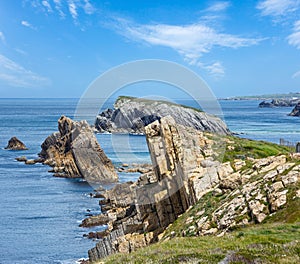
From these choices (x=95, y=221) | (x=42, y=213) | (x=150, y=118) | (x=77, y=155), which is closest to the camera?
(x=95, y=221)

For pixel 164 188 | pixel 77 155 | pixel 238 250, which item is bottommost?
pixel 164 188

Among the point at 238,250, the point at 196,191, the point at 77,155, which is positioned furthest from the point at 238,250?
the point at 77,155

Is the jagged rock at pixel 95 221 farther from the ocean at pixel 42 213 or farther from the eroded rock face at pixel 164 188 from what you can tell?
the eroded rock face at pixel 164 188

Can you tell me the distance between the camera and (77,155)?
342ft

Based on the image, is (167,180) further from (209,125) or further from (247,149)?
(209,125)

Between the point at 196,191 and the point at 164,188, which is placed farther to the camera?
the point at 164,188

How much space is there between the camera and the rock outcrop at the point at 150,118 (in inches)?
6198

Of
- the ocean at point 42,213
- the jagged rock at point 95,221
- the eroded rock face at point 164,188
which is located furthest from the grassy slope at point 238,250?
the jagged rock at point 95,221

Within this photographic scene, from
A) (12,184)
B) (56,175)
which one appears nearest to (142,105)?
(56,175)

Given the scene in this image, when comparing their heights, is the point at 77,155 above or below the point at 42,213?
above

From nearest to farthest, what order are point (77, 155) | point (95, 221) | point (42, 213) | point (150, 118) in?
point (95, 221), point (42, 213), point (77, 155), point (150, 118)

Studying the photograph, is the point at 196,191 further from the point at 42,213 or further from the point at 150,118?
the point at 150,118

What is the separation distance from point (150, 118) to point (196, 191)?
135 meters

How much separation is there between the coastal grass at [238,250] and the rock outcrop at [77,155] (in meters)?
77.1
